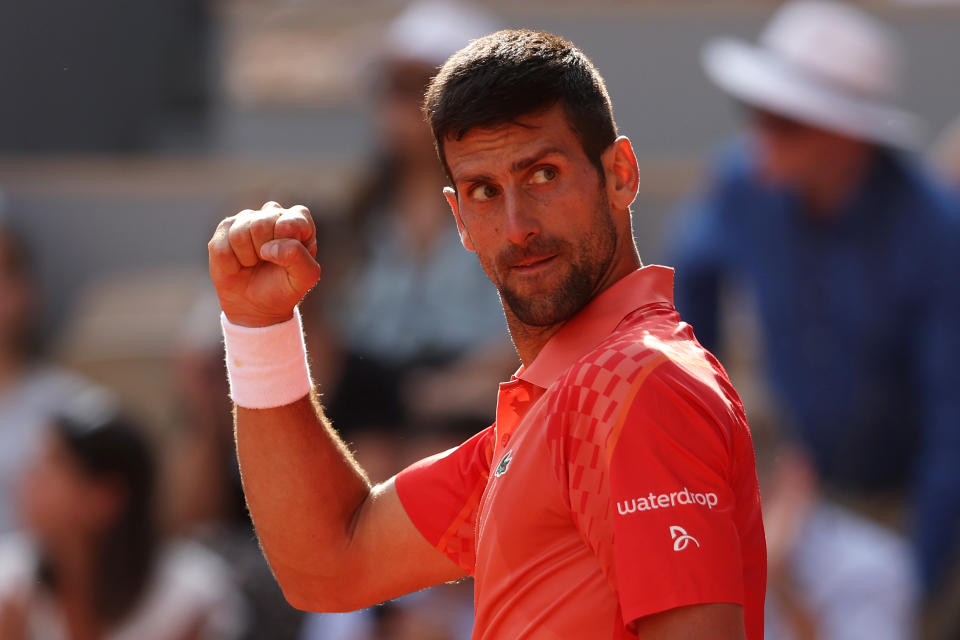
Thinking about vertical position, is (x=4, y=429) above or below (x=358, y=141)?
below

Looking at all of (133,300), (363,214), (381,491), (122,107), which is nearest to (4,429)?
(133,300)

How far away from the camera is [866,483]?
5336 millimetres

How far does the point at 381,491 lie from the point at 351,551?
4.3 inches

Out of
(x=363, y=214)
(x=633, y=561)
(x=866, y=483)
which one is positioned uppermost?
(x=633, y=561)

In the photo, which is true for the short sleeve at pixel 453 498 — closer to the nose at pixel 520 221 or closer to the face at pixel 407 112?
the nose at pixel 520 221

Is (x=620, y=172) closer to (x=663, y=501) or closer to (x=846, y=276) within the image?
(x=663, y=501)

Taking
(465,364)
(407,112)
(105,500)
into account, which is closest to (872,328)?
(465,364)

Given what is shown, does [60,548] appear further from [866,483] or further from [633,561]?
[633,561]

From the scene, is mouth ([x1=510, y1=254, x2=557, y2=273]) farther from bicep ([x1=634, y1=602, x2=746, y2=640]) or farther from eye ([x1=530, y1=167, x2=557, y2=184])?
bicep ([x1=634, y1=602, x2=746, y2=640])

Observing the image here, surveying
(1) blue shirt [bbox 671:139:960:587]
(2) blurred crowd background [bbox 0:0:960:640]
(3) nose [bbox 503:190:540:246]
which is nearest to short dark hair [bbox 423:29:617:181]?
(3) nose [bbox 503:190:540:246]

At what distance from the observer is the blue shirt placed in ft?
16.7

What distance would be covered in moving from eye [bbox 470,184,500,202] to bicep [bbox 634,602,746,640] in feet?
2.07

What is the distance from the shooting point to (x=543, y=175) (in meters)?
2.00

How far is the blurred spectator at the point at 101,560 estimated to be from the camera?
5113 millimetres
